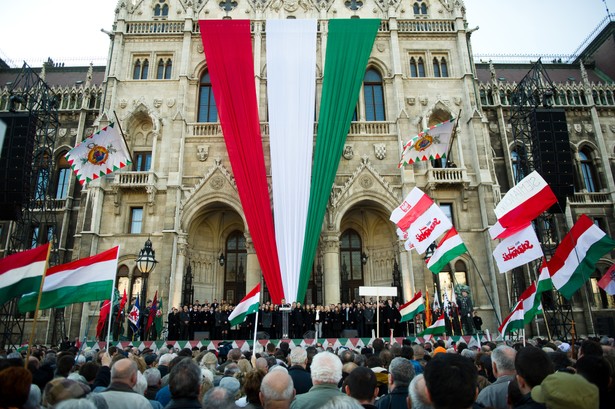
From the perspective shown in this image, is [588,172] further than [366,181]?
Yes

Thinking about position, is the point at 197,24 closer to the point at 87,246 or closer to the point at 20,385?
the point at 87,246

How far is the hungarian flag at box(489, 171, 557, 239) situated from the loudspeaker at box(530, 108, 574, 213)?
14.3 m

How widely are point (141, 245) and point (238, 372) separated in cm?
1879

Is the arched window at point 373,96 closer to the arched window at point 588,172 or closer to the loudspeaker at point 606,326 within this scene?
the arched window at point 588,172

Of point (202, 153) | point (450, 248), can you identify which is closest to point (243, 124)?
point (202, 153)

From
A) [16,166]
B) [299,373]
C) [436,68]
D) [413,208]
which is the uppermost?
[436,68]

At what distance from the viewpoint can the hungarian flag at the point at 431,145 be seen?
22.5 meters

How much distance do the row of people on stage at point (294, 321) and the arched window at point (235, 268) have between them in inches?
220

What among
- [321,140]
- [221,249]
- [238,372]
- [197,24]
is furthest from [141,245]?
[238,372]

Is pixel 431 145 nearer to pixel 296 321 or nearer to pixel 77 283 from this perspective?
pixel 296 321

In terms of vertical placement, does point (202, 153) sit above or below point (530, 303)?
above

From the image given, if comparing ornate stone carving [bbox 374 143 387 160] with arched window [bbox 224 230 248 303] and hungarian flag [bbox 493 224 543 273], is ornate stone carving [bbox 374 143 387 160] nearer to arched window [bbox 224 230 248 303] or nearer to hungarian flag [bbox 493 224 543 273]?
arched window [bbox 224 230 248 303]

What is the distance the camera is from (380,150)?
81.0 feet

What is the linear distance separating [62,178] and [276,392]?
1170 inches
